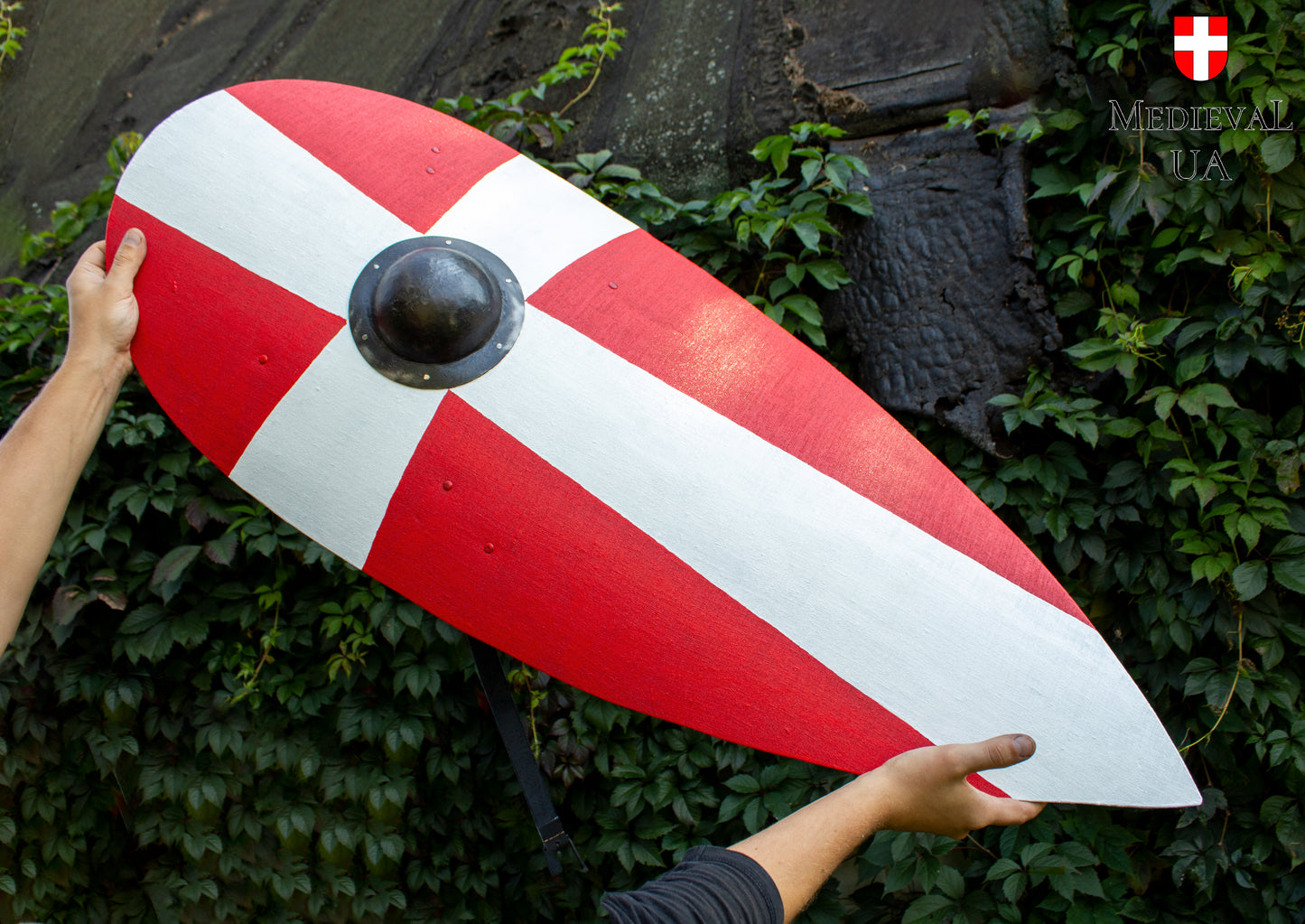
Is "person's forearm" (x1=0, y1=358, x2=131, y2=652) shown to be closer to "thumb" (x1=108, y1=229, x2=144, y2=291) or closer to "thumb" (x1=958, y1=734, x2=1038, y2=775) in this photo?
"thumb" (x1=108, y1=229, x2=144, y2=291)

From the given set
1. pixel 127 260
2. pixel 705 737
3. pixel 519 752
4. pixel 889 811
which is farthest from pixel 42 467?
pixel 705 737

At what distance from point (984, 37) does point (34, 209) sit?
245cm

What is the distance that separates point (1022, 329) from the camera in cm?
149

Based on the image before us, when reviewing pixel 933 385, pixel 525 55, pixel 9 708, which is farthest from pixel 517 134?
pixel 9 708

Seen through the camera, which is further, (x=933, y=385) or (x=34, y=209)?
(x=34, y=209)

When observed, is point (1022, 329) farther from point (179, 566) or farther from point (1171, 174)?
point (179, 566)

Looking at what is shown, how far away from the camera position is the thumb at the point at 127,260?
103cm

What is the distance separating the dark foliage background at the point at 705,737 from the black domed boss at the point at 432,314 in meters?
0.73

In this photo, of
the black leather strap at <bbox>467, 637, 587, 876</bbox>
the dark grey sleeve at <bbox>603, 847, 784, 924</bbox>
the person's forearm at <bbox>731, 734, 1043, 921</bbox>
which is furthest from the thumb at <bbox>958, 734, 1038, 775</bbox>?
the black leather strap at <bbox>467, 637, 587, 876</bbox>

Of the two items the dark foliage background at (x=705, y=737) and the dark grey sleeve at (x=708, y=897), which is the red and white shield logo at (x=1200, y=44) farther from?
the dark grey sleeve at (x=708, y=897)

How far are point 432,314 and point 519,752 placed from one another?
1.91ft

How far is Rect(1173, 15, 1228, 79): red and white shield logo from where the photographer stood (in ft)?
4.47

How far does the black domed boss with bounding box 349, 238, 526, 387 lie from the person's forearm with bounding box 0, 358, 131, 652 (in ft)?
1.07

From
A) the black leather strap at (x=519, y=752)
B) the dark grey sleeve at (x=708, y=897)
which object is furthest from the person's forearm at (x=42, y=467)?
the dark grey sleeve at (x=708, y=897)
